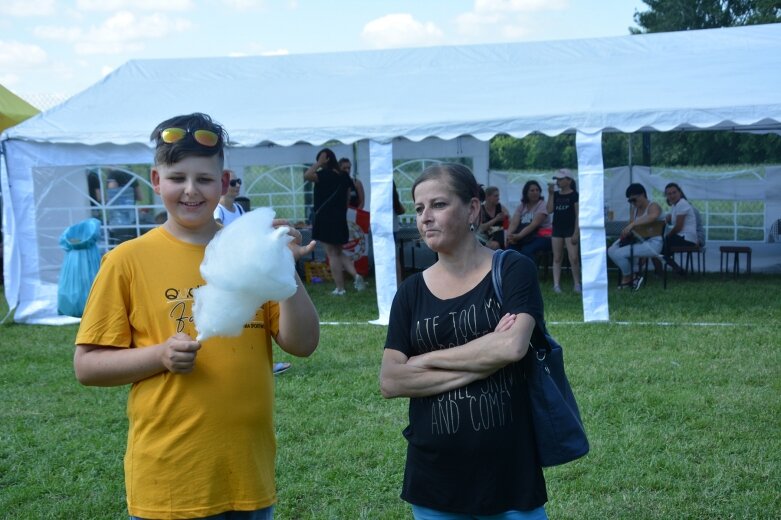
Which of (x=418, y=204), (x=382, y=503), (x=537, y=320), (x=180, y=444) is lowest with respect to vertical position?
(x=382, y=503)

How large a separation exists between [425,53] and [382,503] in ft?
31.1

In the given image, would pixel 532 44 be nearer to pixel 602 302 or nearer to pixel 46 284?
pixel 602 302

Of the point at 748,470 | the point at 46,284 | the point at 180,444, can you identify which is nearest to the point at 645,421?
the point at 748,470

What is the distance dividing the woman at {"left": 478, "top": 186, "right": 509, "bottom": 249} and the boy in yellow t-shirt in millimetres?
10625

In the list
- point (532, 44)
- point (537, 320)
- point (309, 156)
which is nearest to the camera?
point (537, 320)

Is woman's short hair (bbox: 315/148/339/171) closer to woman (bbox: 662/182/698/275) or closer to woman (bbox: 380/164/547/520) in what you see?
woman (bbox: 662/182/698/275)

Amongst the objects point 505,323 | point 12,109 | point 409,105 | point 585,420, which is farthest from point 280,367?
point 12,109

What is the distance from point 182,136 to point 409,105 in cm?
799

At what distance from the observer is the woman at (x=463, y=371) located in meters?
2.30

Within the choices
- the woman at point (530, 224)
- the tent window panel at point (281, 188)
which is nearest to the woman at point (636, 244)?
the woman at point (530, 224)

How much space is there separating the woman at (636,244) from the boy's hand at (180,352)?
10247 millimetres

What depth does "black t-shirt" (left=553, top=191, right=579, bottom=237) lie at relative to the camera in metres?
11.3

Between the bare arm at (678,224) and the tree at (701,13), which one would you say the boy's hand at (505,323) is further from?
the tree at (701,13)

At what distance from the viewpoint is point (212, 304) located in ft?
6.39
